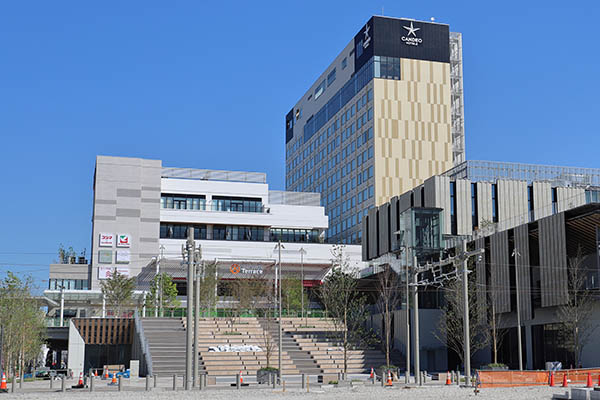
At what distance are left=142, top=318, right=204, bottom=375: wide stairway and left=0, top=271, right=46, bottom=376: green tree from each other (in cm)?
943

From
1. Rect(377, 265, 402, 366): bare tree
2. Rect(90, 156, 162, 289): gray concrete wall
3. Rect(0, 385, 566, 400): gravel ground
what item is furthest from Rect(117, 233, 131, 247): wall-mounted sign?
Rect(0, 385, 566, 400): gravel ground

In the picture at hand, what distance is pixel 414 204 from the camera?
75.2 meters

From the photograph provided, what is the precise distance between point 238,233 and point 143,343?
171 ft

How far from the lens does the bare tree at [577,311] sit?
50156mm

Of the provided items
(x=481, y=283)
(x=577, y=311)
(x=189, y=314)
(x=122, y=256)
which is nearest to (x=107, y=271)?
(x=122, y=256)

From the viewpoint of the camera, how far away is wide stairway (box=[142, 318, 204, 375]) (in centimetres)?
5606

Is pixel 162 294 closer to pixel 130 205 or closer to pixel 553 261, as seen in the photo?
pixel 130 205

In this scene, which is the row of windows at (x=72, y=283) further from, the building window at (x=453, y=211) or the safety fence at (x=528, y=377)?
the safety fence at (x=528, y=377)

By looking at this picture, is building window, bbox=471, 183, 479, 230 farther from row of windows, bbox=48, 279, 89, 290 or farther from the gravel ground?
row of windows, bbox=48, 279, 89, 290

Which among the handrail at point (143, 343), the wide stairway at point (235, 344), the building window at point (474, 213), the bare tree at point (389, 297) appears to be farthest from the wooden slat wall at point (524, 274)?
the handrail at point (143, 343)

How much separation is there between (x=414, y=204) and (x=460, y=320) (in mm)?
20187

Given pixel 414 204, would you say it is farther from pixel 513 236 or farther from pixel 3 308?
pixel 3 308

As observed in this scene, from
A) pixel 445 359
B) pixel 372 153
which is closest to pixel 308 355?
pixel 445 359

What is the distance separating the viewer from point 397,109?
11812 centimetres
